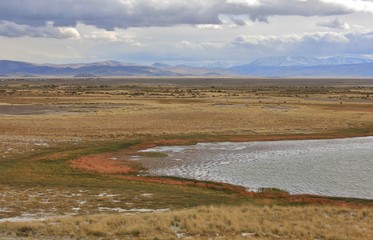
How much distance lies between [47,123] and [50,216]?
40.3 m

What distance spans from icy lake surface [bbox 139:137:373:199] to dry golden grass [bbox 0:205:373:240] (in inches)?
307

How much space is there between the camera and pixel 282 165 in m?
35.2

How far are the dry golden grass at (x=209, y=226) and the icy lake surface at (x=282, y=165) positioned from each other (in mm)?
7791

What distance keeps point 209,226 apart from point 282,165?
59.3 feet

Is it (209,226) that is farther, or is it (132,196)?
(132,196)

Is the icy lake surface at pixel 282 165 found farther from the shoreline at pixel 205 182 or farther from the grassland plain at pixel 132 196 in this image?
the grassland plain at pixel 132 196

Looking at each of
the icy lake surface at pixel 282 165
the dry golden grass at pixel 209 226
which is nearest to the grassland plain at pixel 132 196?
the dry golden grass at pixel 209 226

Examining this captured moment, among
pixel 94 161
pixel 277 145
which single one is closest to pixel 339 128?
pixel 277 145

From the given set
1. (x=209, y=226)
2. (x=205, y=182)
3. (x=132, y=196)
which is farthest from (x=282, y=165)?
(x=209, y=226)

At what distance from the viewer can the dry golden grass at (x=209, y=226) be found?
55.6 ft

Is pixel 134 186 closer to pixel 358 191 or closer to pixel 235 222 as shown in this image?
pixel 235 222

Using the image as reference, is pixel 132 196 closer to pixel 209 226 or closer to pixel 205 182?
pixel 205 182

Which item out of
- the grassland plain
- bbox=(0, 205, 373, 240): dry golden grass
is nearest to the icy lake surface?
the grassland plain

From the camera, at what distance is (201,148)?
4350 cm
